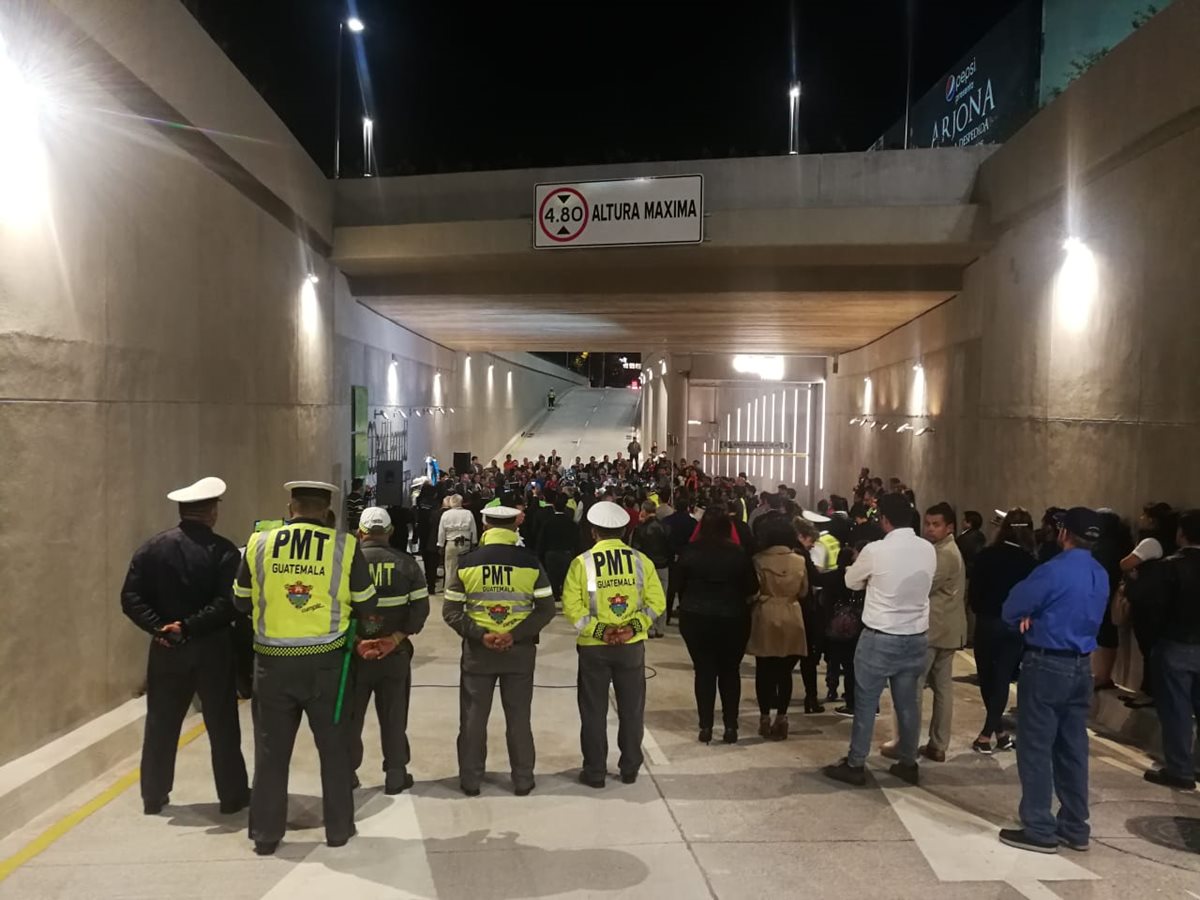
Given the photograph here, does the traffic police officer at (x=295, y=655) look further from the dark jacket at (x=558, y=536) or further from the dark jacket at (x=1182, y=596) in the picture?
the dark jacket at (x=558, y=536)

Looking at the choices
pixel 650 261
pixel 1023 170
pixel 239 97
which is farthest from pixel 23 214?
pixel 1023 170

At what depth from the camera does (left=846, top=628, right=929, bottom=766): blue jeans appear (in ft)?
17.6

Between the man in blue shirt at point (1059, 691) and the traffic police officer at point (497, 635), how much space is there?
2826 mm

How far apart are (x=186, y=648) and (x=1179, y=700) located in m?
6.38

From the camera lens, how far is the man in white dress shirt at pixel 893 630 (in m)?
5.34

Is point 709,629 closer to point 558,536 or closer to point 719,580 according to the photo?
point 719,580

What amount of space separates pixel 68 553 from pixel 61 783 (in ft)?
4.79

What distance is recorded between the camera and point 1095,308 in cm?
773

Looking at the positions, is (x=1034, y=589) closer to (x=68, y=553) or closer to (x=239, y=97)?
(x=68, y=553)

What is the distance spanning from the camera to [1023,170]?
Answer: 30.4 ft

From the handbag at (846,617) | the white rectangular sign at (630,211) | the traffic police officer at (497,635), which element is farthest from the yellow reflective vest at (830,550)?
the white rectangular sign at (630,211)

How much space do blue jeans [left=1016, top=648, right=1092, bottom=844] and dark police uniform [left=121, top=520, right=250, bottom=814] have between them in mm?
4549

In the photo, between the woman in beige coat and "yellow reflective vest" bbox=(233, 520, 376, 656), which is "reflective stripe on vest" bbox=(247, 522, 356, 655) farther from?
the woman in beige coat

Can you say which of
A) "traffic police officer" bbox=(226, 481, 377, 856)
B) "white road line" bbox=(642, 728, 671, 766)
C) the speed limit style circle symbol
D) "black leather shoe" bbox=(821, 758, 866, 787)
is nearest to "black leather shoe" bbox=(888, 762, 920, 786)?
"black leather shoe" bbox=(821, 758, 866, 787)
